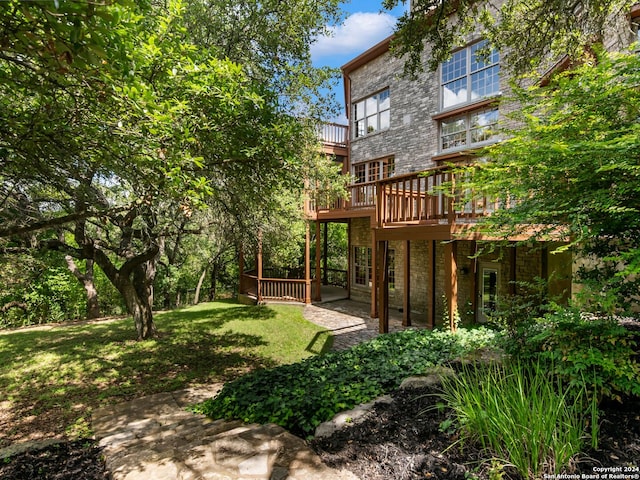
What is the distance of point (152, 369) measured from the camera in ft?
22.5

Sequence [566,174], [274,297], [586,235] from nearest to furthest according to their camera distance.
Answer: [586,235]
[566,174]
[274,297]

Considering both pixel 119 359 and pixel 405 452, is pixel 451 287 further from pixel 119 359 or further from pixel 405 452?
pixel 119 359

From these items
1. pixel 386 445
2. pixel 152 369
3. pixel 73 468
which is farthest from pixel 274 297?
pixel 386 445

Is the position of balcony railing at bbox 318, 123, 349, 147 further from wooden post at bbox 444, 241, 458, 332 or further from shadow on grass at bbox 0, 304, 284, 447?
wooden post at bbox 444, 241, 458, 332

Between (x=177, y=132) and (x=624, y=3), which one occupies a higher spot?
(x=624, y=3)

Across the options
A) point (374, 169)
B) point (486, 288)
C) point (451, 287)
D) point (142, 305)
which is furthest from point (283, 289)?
point (451, 287)

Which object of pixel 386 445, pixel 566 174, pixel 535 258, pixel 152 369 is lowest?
pixel 152 369

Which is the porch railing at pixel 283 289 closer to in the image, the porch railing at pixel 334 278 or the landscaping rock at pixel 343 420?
the porch railing at pixel 334 278

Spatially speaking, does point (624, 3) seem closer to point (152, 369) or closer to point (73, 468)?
point (73, 468)

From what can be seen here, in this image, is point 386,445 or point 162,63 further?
point 162,63

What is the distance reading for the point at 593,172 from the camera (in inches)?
115

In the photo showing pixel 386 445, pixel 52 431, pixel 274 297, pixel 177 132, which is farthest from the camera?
pixel 274 297

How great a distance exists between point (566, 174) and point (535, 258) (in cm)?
574

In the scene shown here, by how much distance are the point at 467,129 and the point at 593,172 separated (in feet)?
25.6
